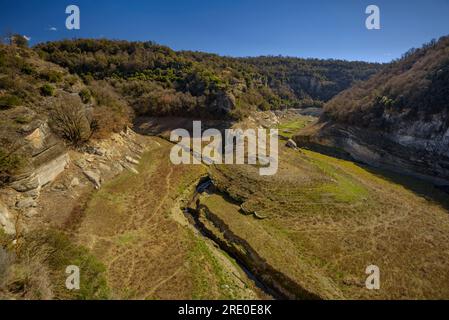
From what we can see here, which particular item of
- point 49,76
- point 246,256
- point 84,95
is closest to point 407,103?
point 246,256

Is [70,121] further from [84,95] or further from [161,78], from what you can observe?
[161,78]

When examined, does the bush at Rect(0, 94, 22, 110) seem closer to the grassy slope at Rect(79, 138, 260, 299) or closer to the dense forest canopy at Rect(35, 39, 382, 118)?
the grassy slope at Rect(79, 138, 260, 299)

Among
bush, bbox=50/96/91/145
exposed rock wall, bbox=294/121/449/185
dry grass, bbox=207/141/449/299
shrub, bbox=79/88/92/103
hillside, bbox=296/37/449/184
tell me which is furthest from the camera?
hillside, bbox=296/37/449/184

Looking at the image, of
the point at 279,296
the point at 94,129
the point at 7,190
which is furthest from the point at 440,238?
the point at 94,129

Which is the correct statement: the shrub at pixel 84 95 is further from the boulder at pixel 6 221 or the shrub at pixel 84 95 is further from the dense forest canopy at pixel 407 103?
the dense forest canopy at pixel 407 103

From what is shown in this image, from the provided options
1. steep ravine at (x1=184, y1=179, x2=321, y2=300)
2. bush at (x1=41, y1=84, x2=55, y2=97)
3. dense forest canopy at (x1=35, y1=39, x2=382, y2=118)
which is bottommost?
steep ravine at (x1=184, y1=179, x2=321, y2=300)

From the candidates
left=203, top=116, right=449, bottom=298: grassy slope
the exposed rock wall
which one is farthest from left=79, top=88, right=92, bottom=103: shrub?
the exposed rock wall

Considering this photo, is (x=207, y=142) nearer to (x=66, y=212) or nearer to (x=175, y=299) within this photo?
(x=66, y=212)
